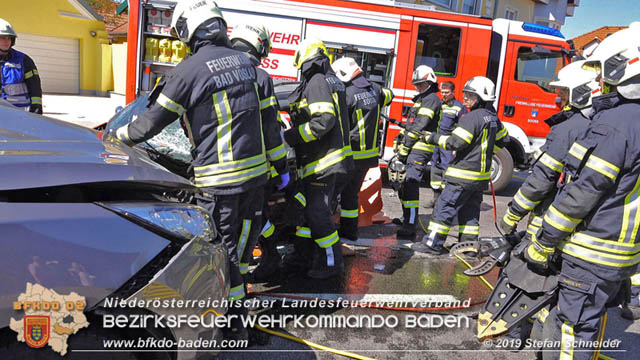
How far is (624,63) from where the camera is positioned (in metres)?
2.26

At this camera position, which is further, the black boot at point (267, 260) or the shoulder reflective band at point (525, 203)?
the black boot at point (267, 260)

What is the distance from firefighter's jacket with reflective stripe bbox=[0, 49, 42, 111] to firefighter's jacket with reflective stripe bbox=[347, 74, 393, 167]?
3626 mm

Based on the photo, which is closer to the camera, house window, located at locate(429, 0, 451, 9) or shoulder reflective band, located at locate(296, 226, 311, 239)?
shoulder reflective band, located at locate(296, 226, 311, 239)

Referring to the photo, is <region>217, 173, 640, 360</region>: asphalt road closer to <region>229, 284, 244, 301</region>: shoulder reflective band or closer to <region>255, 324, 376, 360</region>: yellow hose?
<region>255, 324, 376, 360</region>: yellow hose

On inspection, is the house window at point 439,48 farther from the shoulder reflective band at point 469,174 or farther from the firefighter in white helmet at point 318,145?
the firefighter in white helmet at point 318,145

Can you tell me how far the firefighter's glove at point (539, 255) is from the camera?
8.46 ft

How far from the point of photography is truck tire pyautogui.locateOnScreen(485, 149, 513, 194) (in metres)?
8.11

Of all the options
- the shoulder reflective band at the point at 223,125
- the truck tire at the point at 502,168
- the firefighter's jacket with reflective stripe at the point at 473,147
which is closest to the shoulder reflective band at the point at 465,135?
the firefighter's jacket with reflective stripe at the point at 473,147

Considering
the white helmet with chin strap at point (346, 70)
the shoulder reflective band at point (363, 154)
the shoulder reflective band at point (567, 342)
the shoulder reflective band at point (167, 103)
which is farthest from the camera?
the shoulder reflective band at point (363, 154)

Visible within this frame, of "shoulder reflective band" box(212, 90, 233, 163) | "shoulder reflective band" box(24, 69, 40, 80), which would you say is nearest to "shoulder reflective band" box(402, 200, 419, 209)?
"shoulder reflective band" box(212, 90, 233, 163)

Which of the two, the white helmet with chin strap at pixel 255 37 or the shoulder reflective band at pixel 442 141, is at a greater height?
the white helmet with chin strap at pixel 255 37

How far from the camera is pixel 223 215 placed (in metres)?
2.78

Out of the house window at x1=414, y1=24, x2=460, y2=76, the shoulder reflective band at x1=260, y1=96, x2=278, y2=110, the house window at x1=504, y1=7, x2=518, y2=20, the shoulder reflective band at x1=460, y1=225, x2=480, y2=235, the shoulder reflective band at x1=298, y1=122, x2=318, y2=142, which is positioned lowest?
the shoulder reflective band at x1=460, y1=225, x2=480, y2=235

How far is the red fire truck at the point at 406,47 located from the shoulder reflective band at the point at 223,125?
4.97m
